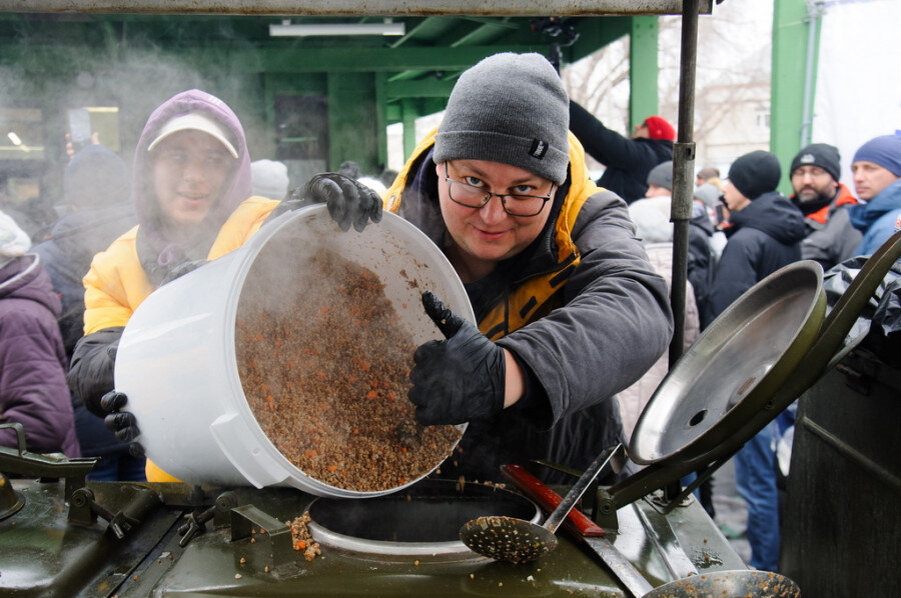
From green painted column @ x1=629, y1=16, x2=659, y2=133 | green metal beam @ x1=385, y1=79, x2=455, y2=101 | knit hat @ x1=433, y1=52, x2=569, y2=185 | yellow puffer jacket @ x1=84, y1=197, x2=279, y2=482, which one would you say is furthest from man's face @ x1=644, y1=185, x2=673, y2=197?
green metal beam @ x1=385, y1=79, x2=455, y2=101

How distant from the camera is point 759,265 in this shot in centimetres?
332

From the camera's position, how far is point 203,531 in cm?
110

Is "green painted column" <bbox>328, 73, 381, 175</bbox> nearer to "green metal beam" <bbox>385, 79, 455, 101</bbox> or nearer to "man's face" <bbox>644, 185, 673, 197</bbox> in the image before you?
"green metal beam" <bbox>385, 79, 455, 101</bbox>

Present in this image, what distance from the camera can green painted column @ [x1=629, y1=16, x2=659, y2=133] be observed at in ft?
13.2

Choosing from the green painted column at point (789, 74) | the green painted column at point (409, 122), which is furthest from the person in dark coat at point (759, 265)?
the green painted column at point (409, 122)

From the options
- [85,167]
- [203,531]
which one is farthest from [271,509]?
[85,167]

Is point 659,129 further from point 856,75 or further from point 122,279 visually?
point 122,279

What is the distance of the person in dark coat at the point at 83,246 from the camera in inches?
92.4

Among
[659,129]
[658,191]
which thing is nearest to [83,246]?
[658,191]

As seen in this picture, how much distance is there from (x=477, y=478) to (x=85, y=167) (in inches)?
74.1

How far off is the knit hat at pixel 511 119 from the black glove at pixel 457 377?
41cm

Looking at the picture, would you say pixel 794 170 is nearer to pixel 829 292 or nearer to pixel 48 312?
pixel 829 292

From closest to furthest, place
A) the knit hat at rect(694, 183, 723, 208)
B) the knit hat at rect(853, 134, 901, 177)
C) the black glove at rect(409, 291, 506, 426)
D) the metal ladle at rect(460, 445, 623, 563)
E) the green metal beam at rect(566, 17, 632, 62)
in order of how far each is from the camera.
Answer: the metal ladle at rect(460, 445, 623, 563)
the black glove at rect(409, 291, 506, 426)
the knit hat at rect(853, 134, 901, 177)
the green metal beam at rect(566, 17, 632, 62)
the knit hat at rect(694, 183, 723, 208)

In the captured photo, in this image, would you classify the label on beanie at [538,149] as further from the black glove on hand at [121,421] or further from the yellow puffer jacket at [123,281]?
the black glove on hand at [121,421]
